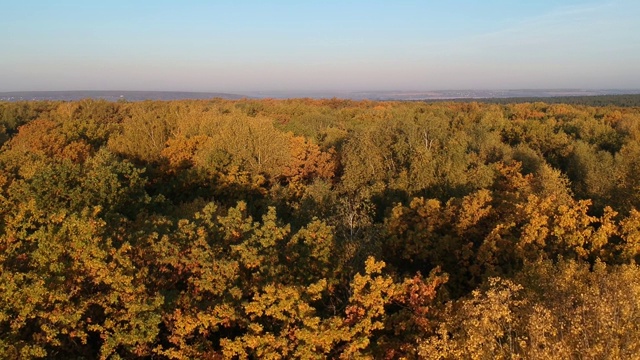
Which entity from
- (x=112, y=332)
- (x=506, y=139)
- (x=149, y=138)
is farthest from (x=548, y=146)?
(x=112, y=332)

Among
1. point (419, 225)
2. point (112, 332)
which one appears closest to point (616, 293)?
point (419, 225)

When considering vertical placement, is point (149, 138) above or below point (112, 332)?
above

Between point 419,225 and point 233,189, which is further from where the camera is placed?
point 233,189

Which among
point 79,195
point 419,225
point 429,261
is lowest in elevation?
point 429,261

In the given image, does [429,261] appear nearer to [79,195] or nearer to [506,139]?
[79,195]

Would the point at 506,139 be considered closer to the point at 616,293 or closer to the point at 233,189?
the point at 233,189

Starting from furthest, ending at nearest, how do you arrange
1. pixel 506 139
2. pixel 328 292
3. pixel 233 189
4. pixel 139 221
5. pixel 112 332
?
1. pixel 506 139
2. pixel 233 189
3. pixel 139 221
4. pixel 328 292
5. pixel 112 332

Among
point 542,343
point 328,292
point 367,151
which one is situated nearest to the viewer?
point 542,343
